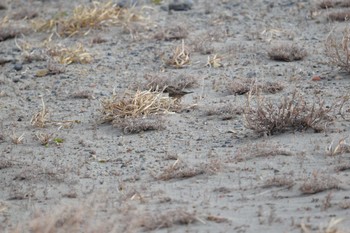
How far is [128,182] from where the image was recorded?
20.3 ft

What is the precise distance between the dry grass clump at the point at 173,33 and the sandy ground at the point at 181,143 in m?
0.04

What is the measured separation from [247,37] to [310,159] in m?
3.71

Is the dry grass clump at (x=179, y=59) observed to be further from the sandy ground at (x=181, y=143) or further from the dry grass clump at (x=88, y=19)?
the dry grass clump at (x=88, y=19)

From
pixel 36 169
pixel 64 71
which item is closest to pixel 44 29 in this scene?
pixel 64 71

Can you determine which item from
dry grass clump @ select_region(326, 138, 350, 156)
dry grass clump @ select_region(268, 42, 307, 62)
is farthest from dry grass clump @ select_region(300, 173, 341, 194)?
dry grass clump @ select_region(268, 42, 307, 62)

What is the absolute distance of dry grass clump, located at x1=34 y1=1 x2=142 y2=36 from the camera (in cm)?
1042

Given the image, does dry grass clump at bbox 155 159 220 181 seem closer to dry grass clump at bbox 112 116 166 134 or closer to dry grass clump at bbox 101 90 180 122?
dry grass clump at bbox 112 116 166 134

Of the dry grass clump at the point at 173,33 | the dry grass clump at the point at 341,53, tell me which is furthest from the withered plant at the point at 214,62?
the dry grass clump at the point at 341,53

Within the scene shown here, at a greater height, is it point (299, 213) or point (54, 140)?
point (299, 213)

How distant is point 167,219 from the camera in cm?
533

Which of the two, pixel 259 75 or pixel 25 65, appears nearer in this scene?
pixel 259 75

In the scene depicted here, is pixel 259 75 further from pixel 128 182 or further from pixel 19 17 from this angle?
pixel 19 17

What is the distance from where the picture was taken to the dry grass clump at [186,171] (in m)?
6.21

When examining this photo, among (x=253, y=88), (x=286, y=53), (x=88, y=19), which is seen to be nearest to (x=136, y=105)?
(x=253, y=88)
